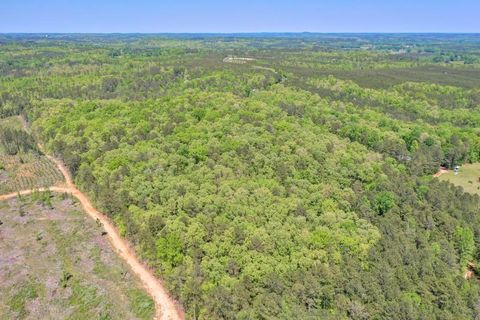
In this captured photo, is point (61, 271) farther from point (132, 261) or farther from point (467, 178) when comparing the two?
point (467, 178)

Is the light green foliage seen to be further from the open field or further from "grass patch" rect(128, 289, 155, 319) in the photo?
the open field

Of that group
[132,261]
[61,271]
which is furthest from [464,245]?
[61,271]

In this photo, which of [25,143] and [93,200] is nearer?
[93,200]

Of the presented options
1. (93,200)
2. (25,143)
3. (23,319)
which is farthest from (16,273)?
(25,143)

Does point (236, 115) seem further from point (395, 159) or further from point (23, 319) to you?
point (23, 319)

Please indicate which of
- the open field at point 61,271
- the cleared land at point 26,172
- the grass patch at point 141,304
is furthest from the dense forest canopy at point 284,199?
the open field at point 61,271

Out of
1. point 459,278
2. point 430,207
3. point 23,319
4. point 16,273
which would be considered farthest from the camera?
point 430,207
